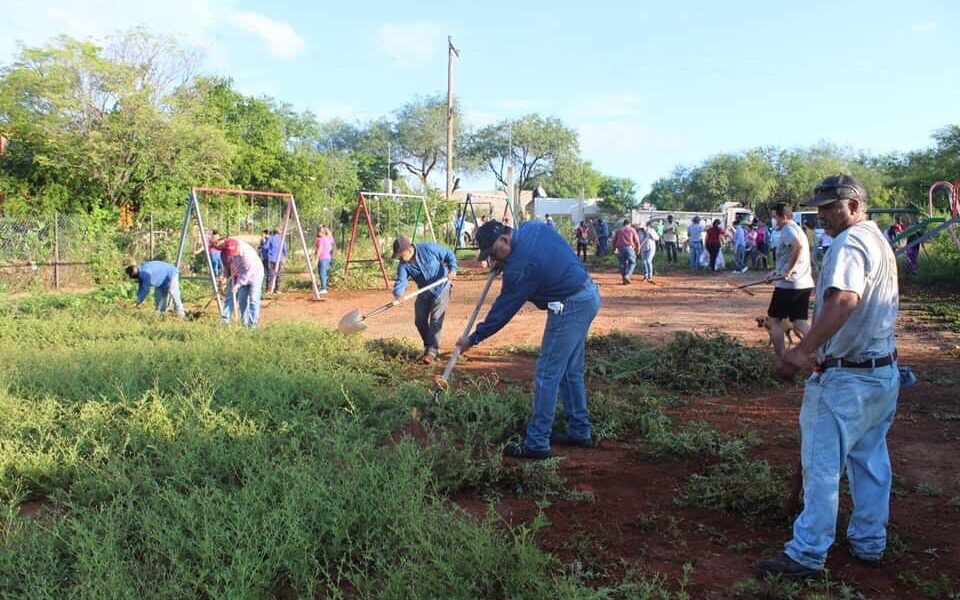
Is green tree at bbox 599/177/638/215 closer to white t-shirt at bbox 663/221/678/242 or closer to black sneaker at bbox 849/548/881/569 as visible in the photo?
white t-shirt at bbox 663/221/678/242

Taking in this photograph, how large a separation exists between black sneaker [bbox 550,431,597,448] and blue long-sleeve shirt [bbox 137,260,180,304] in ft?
25.3

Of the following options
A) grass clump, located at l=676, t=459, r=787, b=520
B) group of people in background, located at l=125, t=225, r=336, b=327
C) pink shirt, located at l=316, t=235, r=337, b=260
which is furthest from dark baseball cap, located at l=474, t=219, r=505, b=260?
pink shirt, located at l=316, t=235, r=337, b=260

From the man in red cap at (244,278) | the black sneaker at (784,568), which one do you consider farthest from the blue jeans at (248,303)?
the black sneaker at (784,568)

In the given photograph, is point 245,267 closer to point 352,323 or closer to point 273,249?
point 352,323

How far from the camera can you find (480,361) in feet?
26.9

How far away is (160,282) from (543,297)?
791cm

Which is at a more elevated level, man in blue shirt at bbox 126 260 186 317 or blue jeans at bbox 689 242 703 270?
blue jeans at bbox 689 242 703 270

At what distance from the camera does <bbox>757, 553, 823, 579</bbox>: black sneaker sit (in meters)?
3.08

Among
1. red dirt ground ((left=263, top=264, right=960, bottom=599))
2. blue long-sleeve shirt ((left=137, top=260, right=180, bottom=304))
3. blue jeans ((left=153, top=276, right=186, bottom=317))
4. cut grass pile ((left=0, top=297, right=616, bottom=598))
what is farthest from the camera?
blue jeans ((left=153, top=276, right=186, bottom=317))

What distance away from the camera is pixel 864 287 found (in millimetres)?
3008

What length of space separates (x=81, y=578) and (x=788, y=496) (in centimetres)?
335

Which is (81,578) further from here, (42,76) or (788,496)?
(42,76)

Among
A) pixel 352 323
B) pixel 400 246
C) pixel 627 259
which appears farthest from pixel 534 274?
pixel 627 259

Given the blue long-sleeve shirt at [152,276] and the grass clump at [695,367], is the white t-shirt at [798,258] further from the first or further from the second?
the blue long-sleeve shirt at [152,276]
